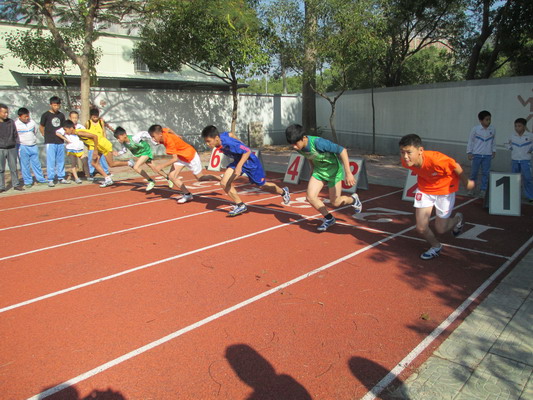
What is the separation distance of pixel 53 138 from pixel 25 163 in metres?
1.04

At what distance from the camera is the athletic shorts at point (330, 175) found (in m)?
6.69

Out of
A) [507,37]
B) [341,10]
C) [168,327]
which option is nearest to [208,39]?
[341,10]

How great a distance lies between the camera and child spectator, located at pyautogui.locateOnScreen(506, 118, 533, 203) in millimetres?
8195

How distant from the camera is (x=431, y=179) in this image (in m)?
5.29

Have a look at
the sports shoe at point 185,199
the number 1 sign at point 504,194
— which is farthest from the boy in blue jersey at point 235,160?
the number 1 sign at point 504,194

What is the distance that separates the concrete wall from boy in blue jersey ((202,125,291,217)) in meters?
7.63

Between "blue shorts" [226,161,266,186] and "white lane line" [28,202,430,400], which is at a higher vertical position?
"blue shorts" [226,161,266,186]

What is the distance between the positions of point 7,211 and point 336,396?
8.93 metres

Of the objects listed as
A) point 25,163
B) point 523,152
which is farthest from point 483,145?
point 25,163

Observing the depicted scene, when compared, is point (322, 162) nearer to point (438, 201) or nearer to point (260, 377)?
point (438, 201)

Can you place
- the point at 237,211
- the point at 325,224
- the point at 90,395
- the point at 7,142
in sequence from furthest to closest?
1. the point at 7,142
2. the point at 237,211
3. the point at 325,224
4. the point at 90,395

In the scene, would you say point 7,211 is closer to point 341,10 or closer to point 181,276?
point 181,276

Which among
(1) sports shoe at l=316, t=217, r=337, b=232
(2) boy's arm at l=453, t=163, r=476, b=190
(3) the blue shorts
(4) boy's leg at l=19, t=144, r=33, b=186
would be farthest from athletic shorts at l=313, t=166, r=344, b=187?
(4) boy's leg at l=19, t=144, r=33, b=186

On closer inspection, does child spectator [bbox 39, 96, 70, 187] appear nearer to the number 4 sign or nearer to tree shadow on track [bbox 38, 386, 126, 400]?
the number 4 sign
